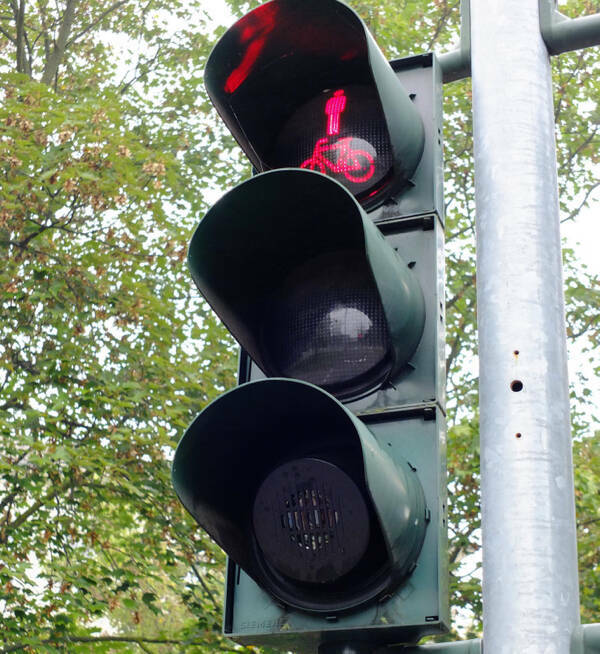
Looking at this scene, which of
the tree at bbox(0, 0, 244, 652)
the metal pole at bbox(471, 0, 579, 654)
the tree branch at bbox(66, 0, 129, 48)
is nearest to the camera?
the metal pole at bbox(471, 0, 579, 654)

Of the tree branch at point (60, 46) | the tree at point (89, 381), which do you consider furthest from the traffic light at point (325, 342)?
the tree branch at point (60, 46)

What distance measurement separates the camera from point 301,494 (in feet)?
6.14

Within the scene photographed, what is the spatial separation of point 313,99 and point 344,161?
0.81 ft

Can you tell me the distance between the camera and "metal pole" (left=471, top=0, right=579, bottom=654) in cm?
160

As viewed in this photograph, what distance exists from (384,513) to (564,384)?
386 mm

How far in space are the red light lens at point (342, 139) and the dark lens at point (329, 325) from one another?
24cm

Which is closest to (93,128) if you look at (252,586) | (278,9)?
(278,9)

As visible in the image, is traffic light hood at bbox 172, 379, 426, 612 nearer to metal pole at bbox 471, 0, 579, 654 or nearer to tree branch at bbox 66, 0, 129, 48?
metal pole at bbox 471, 0, 579, 654

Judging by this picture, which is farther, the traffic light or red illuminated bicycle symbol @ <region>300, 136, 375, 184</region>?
red illuminated bicycle symbol @ <region>300, 136, 375, 184</region>

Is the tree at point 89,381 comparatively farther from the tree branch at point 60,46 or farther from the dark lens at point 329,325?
the dark lens at point 329,325

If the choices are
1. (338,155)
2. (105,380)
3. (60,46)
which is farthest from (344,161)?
(60,46)

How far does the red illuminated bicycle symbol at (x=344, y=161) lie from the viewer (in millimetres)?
2381

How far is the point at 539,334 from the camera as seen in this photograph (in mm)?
1782

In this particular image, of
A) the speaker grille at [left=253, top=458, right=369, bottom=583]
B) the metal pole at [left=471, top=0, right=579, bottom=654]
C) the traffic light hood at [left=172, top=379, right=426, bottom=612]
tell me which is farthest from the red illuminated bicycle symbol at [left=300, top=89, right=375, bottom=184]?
the speaker grille at [left=253, top=458, right=369, bottom=583]
